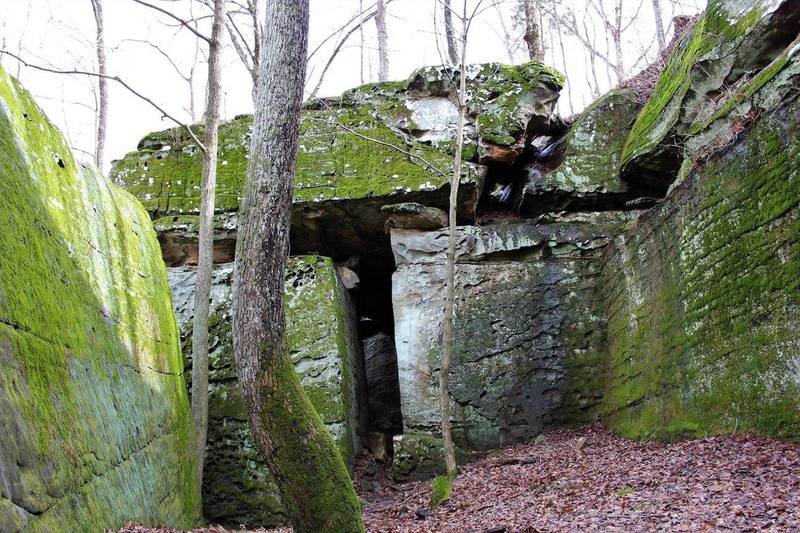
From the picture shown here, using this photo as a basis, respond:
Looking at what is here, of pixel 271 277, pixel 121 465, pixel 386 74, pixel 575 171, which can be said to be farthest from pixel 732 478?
pixel 386 74

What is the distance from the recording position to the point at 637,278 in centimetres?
753

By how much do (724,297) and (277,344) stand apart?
3.98 meters

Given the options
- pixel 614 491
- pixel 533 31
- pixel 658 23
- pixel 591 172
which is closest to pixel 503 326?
pixel 591 172

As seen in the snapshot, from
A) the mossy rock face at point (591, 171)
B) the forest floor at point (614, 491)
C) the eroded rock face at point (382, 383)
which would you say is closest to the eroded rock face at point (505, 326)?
the mossy rock face at point (591, 171)

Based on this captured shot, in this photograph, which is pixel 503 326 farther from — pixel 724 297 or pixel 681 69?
pixel 681 69

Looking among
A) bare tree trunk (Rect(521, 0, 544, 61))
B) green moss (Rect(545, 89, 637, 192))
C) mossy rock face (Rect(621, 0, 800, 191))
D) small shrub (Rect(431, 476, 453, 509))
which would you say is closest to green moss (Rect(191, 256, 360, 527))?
small shrub (Rect(431, 476, 453, 509))

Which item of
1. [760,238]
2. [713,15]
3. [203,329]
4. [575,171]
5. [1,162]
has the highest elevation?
[713,15]

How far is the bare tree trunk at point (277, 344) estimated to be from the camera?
13.2 feet

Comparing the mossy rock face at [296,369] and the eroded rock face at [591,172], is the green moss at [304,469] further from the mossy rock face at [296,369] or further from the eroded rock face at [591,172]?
the eroded rock face at [591,172]

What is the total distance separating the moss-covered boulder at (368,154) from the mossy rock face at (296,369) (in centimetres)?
105

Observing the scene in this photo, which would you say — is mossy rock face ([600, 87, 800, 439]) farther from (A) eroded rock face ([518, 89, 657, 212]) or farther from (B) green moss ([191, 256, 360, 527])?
(B) green moss ([191, 256, 360, 527])

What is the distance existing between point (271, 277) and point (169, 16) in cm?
500

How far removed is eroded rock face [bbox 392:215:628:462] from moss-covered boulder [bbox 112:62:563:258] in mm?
838

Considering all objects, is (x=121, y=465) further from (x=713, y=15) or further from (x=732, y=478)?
(x=713, y=15)
